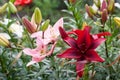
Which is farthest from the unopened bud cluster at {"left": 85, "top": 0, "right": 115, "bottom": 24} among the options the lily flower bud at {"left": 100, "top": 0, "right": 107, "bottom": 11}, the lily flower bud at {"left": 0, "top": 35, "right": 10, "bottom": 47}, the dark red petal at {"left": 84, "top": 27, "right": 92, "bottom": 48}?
the lily flower bud at {"left": 0, "top": 35, "right": 10, "bottom": 47}

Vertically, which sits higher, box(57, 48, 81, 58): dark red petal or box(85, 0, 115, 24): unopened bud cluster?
box(85, 0, 115, 24): unopened bud cluster

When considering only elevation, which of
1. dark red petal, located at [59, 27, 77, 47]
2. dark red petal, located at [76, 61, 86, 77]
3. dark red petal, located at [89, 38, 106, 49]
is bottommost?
dark red petal, located at [76, 61, 86, 77]

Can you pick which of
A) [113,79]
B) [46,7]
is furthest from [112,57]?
[46,7]

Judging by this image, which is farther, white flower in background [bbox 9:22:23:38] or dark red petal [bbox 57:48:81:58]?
white flower in background [bbox 9:22:23:38]

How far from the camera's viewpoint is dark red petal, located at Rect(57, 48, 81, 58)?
2.98 feet

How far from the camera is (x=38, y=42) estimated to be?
979 mm

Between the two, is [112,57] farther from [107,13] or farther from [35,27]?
[35,27]

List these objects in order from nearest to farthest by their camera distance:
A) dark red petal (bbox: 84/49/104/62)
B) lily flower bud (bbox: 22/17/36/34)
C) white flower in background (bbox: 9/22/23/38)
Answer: dark red petal (bbox: 84/49/104/62) < lily flower bud (bbox: 22/17/36/34) < white flower in background (bbox: 9/22/23/38)

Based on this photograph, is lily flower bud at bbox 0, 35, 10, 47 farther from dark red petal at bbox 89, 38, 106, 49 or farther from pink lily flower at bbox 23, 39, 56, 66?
dark red petal at bbox 89, 38, 106, 49

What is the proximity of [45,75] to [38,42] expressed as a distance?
14cm

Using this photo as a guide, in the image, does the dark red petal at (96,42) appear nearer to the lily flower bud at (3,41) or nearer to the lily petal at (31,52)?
the lily petal at (31,52)

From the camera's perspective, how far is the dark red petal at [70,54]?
2.98 ft

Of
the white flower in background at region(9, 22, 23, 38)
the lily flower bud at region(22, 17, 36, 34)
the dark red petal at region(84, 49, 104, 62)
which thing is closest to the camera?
the dark red petal at region(84, 49, 104, 62)

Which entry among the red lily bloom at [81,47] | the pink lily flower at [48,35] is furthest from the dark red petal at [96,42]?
the pink lily flower at [48,35]
